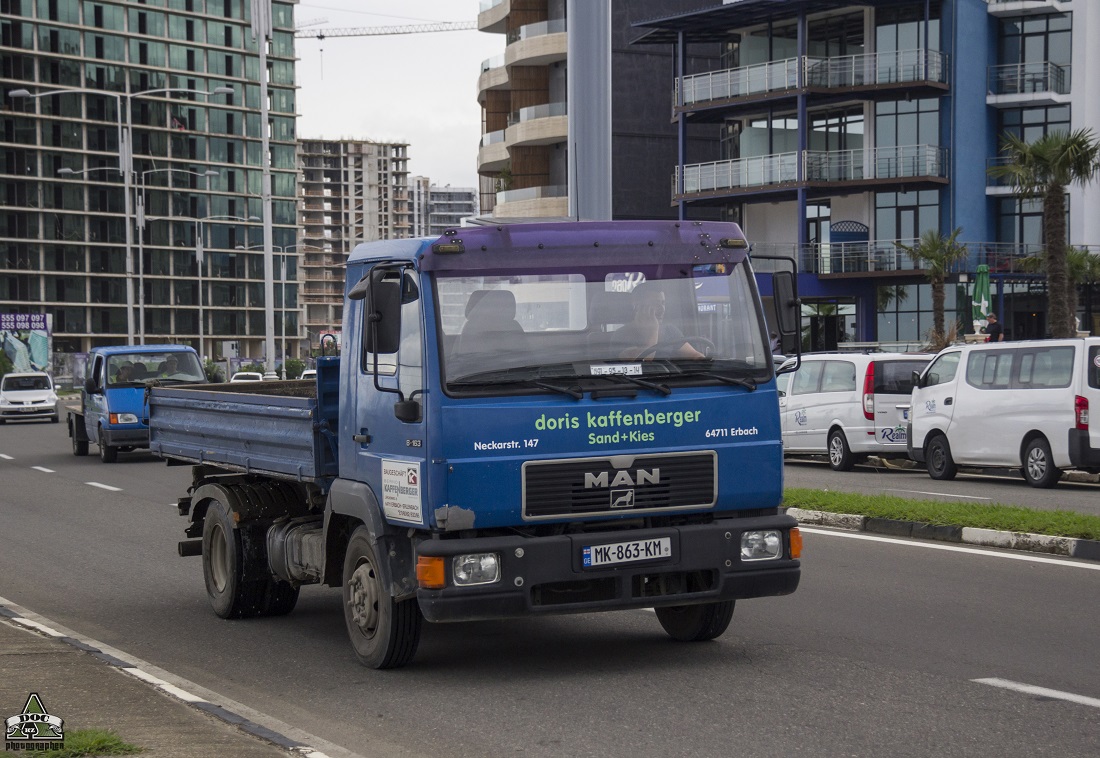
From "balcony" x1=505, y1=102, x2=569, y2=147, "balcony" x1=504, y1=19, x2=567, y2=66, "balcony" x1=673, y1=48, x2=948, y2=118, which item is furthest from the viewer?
"balcony" x1=505, y1=102, x2=569, y2=147

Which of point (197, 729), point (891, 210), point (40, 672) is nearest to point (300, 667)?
point (40, 672)

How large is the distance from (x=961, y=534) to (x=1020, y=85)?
47.8m

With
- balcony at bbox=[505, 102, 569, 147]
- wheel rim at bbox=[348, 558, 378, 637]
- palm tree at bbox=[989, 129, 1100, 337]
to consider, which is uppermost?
balcony at bbox=[505, 102, 569, 147]

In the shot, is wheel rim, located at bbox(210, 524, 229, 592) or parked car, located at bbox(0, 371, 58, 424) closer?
wheel rim, located at bbox(210, 524, 229, 592)

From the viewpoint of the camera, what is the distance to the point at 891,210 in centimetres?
5553

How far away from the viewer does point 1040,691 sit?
7195 mm

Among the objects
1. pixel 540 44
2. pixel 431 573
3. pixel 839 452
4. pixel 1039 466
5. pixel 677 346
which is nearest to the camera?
pixel 431 573

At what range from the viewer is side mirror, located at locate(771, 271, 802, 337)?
817 cm

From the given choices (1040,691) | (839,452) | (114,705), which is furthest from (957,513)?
(839,452)

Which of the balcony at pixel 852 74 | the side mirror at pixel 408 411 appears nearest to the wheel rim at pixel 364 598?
the side mirror at pixel 408 411

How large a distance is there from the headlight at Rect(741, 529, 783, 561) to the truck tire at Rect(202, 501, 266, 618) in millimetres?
3752

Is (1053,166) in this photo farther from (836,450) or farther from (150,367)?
(150,367)

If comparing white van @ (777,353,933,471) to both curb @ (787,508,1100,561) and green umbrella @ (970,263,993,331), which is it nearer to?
curb @ (787,508,1100,561)

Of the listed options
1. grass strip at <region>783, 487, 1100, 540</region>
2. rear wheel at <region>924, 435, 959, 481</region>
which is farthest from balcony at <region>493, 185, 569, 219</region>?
grass strip at <region>783, 487, 1100, 540</region>
